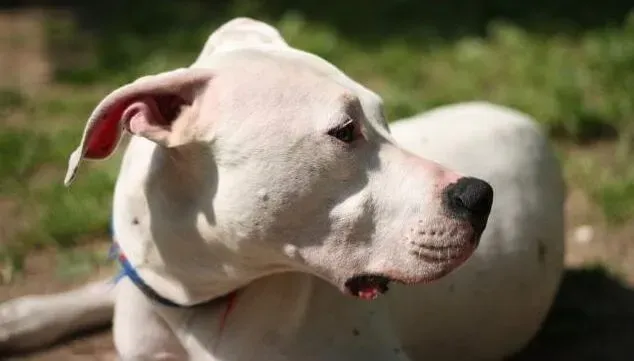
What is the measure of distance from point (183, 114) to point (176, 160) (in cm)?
12

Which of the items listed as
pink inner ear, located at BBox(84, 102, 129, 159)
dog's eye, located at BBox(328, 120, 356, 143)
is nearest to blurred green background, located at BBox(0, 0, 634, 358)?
pink inner ear, located at BBox(84, 102, 129, 159)

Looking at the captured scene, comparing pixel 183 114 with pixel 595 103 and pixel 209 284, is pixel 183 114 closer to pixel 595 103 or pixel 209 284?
pixel 209 284

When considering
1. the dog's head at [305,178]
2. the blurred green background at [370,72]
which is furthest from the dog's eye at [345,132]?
the blurred green background at [370,72]

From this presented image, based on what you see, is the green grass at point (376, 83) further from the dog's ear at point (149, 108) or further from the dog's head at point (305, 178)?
the dog's head at point (305, 178)

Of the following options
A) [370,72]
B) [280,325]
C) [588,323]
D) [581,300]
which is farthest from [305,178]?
[370,72]

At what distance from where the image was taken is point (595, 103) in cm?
541

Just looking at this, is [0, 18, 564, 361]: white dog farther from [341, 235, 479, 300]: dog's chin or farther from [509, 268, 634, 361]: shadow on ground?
[509, 268, 634, 361]: shadow on ground

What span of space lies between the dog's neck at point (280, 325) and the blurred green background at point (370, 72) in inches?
55.5

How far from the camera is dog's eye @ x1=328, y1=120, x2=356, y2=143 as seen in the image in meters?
2.40

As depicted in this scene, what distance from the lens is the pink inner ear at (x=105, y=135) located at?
8.11 ft

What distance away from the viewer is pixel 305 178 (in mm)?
2371

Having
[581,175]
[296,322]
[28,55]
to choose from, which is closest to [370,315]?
[296,322]

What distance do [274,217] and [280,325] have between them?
0.45 m

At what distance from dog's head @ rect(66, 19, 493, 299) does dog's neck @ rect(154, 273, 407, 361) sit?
25cm
